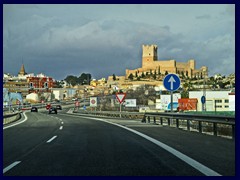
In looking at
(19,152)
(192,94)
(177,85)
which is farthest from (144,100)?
(19,152)

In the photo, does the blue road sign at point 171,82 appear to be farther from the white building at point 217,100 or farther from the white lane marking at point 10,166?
the white building at point 217,100

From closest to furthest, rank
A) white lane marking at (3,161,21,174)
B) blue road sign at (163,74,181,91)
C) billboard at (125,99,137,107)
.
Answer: white lane marking at (3,161,21,174)
blue road sign at (163,74,181,91)
billboard at (125,99,137,107)

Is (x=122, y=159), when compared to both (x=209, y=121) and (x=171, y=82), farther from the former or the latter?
(x=171, y=82)

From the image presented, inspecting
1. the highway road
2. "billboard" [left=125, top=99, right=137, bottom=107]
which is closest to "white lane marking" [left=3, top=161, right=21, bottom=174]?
the highway road

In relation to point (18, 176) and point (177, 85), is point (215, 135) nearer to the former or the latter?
point (177, 85)

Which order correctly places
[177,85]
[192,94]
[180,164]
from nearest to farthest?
[180,164], [177,85], [192,94]

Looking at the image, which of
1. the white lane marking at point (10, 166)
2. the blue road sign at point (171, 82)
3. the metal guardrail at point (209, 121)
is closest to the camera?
the white lane marking at point (10, 166)

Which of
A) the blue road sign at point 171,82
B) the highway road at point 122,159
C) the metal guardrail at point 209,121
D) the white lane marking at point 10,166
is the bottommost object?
the white lane marking at point 10,166

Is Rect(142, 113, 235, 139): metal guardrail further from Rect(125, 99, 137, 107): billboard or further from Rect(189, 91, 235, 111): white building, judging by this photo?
Rect(125, 99, 137, 107): billboard

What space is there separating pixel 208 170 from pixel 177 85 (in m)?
14.3

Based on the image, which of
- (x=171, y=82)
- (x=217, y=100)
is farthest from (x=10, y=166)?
(x=217, y=100)

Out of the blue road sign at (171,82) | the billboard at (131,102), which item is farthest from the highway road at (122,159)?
the billboard at (131,102)

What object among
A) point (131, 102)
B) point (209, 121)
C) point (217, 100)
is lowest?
point (209, 121)

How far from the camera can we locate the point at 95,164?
904 cm
